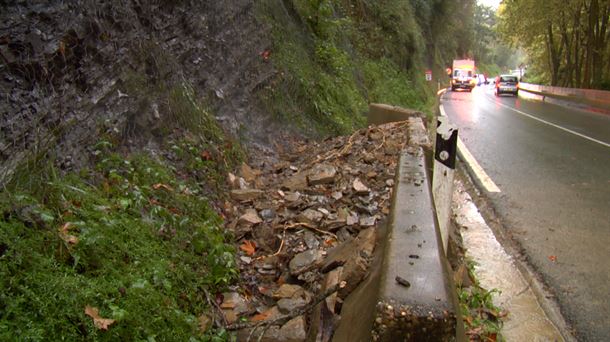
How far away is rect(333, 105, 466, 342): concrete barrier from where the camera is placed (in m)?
1.93

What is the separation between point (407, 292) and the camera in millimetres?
2066

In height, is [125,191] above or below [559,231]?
above

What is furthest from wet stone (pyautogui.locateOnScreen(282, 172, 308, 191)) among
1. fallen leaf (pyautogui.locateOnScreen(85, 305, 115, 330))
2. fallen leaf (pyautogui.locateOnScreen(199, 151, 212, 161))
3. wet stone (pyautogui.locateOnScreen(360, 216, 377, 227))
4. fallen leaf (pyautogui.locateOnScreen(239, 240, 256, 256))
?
fallen leaf (pyautogui.locateOnScreen(85, 305, 115, 330))

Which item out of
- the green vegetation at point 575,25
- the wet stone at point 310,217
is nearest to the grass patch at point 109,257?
the wet stone at point 310,217

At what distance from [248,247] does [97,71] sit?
2.03 metres

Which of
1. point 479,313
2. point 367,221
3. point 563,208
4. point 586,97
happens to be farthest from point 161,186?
point 586,97

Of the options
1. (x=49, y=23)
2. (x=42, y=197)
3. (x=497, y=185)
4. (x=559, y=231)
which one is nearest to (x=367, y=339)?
(x=42, y=197)

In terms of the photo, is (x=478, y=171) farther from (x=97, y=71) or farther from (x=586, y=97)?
(x=586, y=97)

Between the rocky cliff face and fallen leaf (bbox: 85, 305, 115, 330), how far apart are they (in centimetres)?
120

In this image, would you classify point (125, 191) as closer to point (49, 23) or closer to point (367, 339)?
point (49, 23)

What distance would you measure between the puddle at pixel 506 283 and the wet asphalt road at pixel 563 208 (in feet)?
0.69

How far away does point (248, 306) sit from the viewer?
3.18 m

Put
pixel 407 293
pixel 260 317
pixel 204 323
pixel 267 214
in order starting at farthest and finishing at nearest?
pixel 267 214
pixel 260 317
pixel 204 323
pixel 407 293

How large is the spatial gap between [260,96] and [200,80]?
1751 mm
